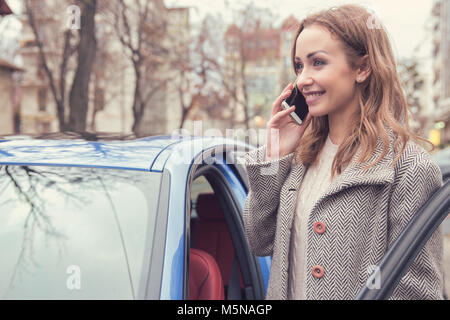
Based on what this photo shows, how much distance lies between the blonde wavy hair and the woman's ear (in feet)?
0.05

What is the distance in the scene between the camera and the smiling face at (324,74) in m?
1.82

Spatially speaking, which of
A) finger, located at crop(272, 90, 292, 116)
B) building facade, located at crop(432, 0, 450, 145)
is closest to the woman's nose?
finger, located at crop(272, 90, 292, 116)

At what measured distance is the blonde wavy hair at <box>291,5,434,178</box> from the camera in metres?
1.78

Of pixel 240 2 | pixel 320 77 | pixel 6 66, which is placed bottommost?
pixel 320 77

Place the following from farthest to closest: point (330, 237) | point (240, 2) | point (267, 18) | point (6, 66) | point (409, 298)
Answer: point (6, 66)
point (267, 18)
point (240, 2)
point (330, 237)
point (409, 298)

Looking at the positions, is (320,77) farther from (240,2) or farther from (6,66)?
(6,66)

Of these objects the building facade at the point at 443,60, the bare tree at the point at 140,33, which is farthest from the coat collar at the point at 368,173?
the building facade at the point at 443,60

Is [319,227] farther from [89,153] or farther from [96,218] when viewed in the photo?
[89,153]

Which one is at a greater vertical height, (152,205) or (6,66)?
(6,66)

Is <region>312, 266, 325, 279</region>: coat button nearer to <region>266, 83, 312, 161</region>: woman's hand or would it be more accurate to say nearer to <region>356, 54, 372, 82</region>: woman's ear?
<region>266, 83, 312, 161</region>: woman's hand

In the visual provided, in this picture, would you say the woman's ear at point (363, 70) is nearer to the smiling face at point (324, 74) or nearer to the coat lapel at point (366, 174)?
the smiling face at point (324, 74)
